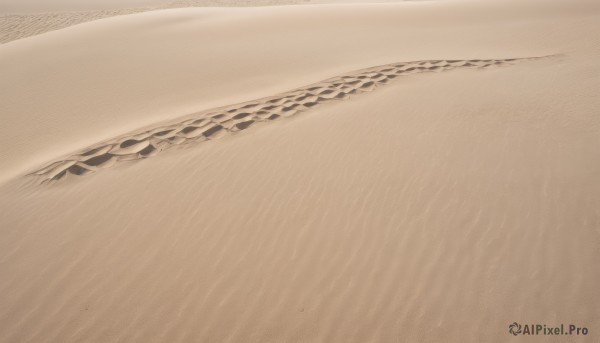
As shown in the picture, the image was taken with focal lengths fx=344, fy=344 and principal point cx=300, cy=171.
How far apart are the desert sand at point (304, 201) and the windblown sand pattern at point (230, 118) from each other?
4cm

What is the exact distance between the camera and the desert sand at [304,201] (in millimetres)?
2596

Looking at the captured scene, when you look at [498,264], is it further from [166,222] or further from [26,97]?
[26,97]

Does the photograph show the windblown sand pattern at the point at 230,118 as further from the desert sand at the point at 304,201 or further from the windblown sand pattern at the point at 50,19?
the windblown sand pattern at the point at 50,19

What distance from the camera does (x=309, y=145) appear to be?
14.9ft

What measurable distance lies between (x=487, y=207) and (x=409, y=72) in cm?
416

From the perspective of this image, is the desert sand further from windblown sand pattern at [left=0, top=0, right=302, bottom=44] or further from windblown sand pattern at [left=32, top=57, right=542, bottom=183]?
windblown sand pattern at [left=0, top=0, right=302, bottom=44]

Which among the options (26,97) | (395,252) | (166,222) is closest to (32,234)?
(166,222)

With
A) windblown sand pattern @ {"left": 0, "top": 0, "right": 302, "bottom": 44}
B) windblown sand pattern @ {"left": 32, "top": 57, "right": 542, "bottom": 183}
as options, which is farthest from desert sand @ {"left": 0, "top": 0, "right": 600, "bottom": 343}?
windblown sand pattern @ {"left": 0, "top": 0, "right": 302, "bottom": 44}

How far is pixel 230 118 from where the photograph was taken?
532 cm

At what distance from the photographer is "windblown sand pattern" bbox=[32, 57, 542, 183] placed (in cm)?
439

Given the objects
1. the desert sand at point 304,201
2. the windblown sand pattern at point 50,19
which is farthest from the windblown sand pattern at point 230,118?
the windblown sand pattern at point 50,19

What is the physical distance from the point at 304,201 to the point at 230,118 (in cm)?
234

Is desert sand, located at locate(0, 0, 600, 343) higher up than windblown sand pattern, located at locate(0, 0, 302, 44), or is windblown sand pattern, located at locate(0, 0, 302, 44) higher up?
windblown sand pattern, located at locate(0, 0, 302, 44)

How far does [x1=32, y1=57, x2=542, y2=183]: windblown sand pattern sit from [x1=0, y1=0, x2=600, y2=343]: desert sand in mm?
37
